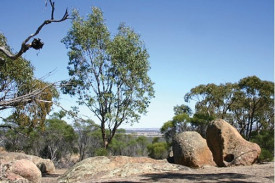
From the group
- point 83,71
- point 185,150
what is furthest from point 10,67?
point 185,150

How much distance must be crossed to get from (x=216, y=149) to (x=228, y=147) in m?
0.68

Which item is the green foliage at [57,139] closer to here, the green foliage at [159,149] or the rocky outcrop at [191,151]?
the green foliage at [159,149]

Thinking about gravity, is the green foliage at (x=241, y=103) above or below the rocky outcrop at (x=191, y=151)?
above

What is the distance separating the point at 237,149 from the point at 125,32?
10765 mm

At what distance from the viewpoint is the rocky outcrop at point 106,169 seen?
11148mm

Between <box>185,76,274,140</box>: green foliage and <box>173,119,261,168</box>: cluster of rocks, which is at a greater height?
<box>185,76,274,140</box>: green foliage

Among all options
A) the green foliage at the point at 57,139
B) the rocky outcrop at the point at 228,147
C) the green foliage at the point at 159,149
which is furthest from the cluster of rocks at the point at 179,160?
the green foliage at the point at 57,139

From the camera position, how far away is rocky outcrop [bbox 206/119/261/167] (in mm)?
14711

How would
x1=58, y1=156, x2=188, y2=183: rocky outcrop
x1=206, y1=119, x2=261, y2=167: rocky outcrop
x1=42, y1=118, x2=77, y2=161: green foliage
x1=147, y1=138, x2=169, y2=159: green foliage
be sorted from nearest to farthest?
x1=58, y1=156, x2=188, y2=183: rocky outcrop < x1=206, y1=119, x2=261, y2=167: rocky outcrop < x1=147, y1=138, x2=169, y2=159: green foliage < x1=42, y1=118, x2=77, y2=161: green foliage

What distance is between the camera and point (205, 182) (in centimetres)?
881

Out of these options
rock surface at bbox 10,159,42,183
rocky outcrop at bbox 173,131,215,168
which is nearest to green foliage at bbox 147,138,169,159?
rocky outcrop at bbox 173,131,215,168

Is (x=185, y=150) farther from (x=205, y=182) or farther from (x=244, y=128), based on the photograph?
(x=244, y=128)

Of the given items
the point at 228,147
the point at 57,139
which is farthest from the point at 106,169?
the point at 57,139

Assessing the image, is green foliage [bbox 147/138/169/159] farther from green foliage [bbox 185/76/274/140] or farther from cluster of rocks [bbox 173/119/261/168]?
cluster of rocks [bbox 173/119/261/168]
